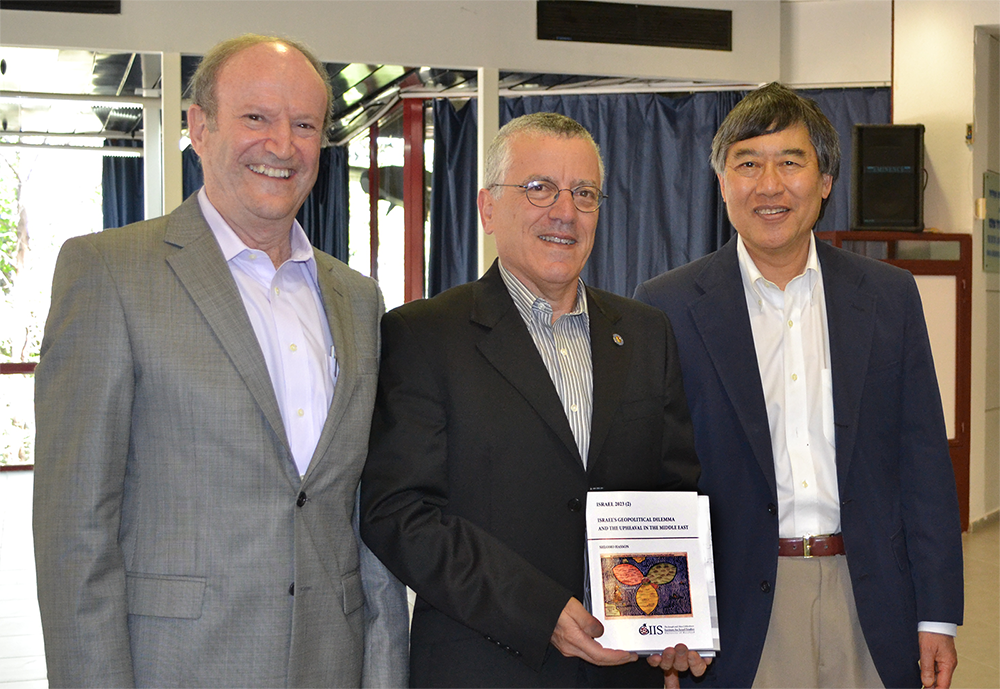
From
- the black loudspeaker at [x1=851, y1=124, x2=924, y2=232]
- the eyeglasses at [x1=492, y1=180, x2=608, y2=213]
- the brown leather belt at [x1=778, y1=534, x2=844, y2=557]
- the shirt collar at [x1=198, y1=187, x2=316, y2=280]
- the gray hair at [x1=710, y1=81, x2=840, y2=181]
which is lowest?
the brown leather belt at [x1=778, y1=534, x2=844, y2=557]

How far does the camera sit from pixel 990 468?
269 inches

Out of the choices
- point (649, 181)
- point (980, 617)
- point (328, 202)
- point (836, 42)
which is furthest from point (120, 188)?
point (980, 617)

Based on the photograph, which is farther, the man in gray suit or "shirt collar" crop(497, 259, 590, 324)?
"shirt collar" crop(497, 259, 590, 324)

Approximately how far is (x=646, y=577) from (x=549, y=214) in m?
0.72

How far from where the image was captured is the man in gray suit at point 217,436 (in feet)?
4.75

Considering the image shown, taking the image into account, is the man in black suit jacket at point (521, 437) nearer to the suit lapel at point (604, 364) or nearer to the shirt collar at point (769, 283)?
the suit lapel at point (604, 364)

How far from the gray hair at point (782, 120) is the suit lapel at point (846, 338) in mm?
237

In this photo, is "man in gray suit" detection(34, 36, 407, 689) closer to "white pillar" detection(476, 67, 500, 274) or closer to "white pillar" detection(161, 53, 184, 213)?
"white pillar" detection(161, 53, 184, 213)

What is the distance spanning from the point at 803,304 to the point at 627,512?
77cm

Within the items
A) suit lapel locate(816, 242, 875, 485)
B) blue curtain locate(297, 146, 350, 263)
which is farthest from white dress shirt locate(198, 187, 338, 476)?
blue curtain locate(297, 146, 350, 263)

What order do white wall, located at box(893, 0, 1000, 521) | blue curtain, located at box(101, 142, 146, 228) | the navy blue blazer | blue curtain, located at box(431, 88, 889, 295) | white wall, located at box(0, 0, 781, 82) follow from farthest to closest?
1. blue curtain, located at box(101, 142, 146, 228)
2. blue curtain, located at box(431, 88, 889, 295)
3. white wall, located at box(893, 0, 1000, 521)
4. white wall, located at box(0, 0, 781, 82)
5. the navy blue blazer

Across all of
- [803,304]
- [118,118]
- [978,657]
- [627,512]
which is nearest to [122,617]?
[627,512]

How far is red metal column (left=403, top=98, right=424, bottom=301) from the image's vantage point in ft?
24.4

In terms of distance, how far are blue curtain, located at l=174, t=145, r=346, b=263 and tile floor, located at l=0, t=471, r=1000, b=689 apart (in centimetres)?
360
